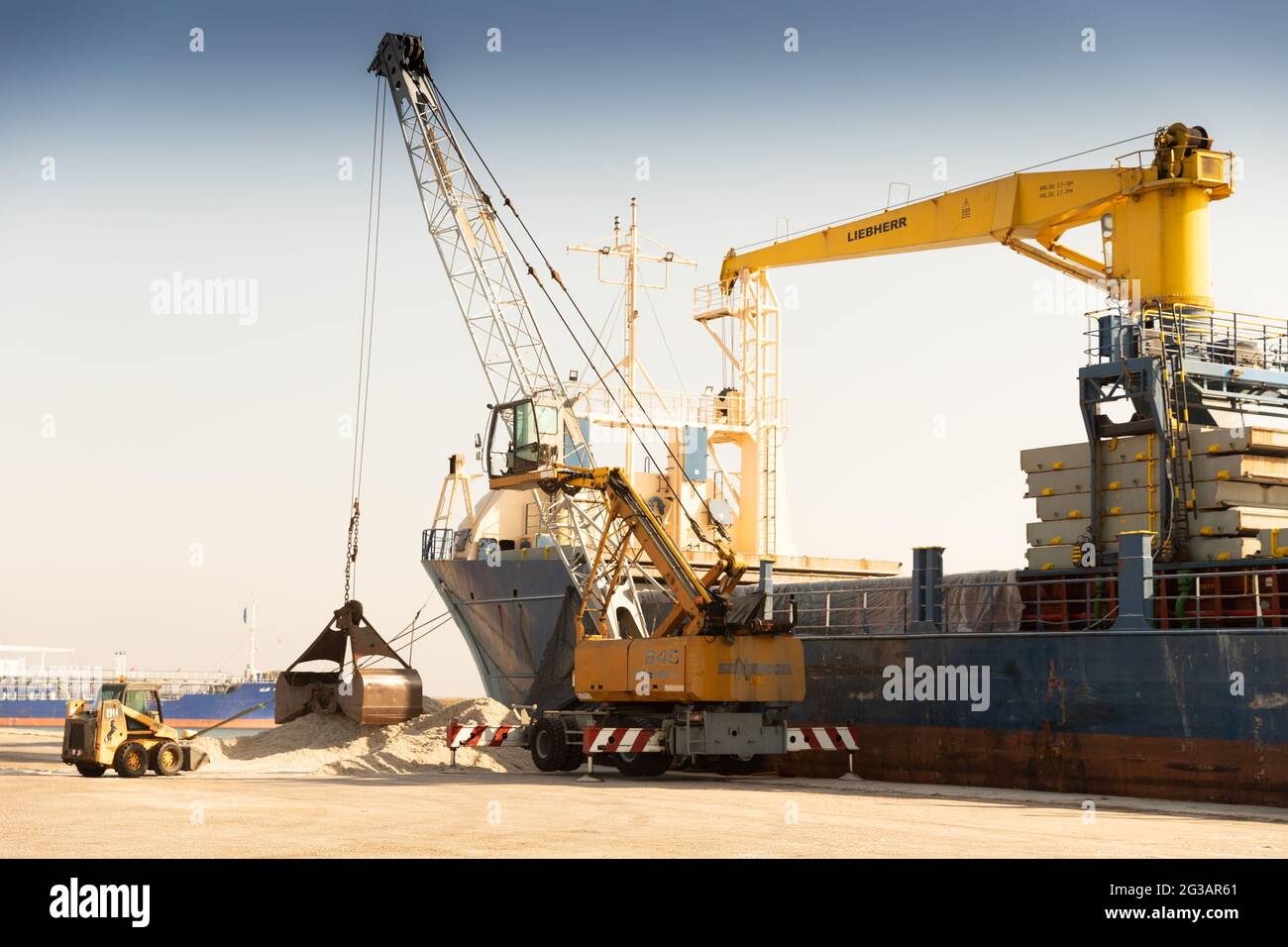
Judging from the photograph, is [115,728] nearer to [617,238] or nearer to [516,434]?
[516,434]

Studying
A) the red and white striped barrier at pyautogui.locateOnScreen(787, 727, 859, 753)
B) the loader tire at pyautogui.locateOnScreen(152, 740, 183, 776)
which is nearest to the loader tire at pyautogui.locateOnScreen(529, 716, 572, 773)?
the red and white striped barrier at pyautogui.locateOnScreen(787, 727, 859, 753)

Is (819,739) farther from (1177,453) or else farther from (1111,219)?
(1111,219)

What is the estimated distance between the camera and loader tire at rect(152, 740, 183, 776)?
2756 centimetres

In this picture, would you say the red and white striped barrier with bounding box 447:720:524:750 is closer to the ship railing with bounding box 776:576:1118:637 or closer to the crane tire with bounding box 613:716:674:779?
the crane tire with bounding box 613:716:674:779

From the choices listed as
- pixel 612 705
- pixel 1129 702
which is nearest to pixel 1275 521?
pixel 1129 702

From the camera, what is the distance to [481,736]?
94.8 ft

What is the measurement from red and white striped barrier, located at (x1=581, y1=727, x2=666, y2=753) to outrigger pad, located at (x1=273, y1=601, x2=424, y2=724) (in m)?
7.05

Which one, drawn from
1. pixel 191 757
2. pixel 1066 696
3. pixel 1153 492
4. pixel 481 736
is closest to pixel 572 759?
pixel 481 736

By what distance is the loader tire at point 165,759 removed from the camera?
90.4 ft

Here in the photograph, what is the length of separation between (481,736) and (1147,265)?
16110mm

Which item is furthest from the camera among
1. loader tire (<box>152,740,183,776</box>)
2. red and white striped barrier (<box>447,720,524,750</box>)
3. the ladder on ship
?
red and white striped barrier (<box>447,720,524,750</box>)

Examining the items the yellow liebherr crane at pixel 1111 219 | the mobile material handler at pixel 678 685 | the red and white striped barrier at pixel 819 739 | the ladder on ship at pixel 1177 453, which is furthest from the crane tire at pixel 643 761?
the yellow liebherr crane at pixel 1111 219
